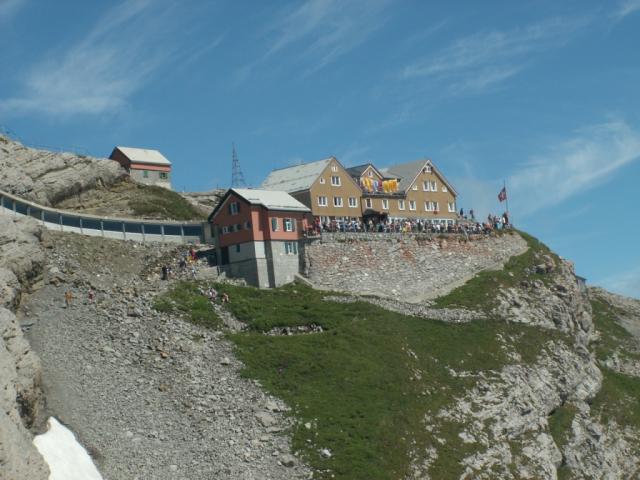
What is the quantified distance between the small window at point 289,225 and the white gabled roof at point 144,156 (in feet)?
113

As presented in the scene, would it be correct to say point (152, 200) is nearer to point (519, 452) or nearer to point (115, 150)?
point (115, 150)

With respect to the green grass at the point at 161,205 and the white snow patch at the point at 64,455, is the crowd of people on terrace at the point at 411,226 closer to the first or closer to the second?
the green grass at the point at 161,205

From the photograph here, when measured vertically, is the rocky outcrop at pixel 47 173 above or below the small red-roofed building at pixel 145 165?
below

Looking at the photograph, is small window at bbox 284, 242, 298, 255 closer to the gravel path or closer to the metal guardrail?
the metal guardrail

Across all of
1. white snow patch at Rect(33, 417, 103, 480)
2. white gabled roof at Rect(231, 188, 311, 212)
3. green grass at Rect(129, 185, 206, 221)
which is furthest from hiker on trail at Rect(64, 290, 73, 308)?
green grass at Rect(129, 185, 206, 221)

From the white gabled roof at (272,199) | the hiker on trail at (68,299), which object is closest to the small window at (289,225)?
the white gabled roof at (272,199)

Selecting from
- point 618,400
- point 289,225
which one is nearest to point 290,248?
point 289,225

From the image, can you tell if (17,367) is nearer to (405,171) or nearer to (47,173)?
(47,173)

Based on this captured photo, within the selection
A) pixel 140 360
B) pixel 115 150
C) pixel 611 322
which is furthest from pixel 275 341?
pixel 611 322

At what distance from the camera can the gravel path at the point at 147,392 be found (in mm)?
63125

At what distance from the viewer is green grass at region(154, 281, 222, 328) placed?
79.8 metres

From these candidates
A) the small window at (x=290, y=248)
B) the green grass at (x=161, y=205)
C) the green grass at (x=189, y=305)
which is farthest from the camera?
the green grass at (x=161, y=205)

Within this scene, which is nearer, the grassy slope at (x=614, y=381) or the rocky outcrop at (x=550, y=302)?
the grassy slope at (x=614, y=381)

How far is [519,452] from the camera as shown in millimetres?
78812
